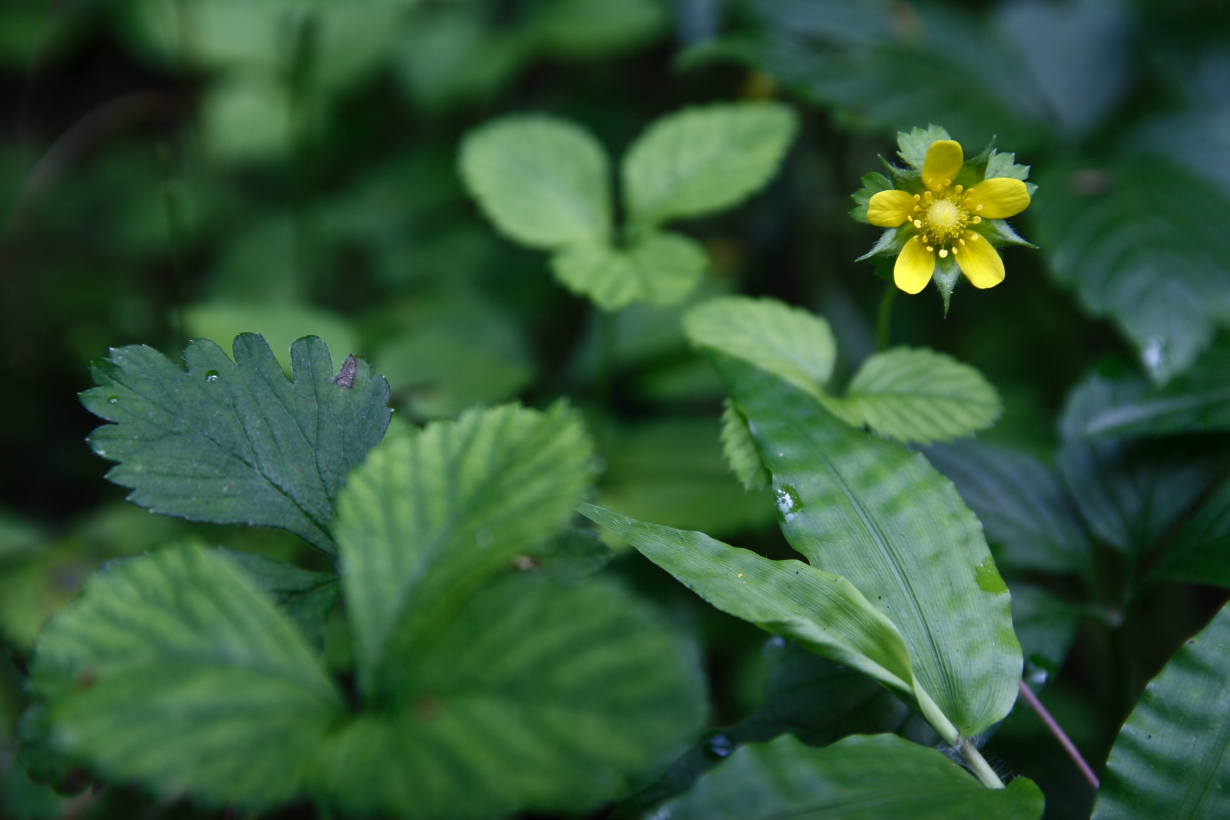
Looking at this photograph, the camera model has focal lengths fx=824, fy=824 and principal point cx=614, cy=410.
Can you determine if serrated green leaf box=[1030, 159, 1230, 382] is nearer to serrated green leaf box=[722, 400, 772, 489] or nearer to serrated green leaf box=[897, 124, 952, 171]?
serrated green leaf box=[897, 124, 952, 171]

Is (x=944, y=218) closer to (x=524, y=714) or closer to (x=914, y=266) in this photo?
(x=914, y=266)

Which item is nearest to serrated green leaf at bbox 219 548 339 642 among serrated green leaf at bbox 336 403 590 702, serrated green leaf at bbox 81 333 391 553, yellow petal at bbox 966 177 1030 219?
serrated green leaf at bbox 81 333 391 553

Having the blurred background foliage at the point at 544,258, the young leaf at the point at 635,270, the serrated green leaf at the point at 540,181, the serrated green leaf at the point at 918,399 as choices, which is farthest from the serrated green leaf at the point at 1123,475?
the serrated green leaf at the point at 540,181

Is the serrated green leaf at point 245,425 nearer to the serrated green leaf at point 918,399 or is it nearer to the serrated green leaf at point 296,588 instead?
the serrated green leaf at point 296,588

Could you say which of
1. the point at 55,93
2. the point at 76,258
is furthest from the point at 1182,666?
A: the point at 55,93

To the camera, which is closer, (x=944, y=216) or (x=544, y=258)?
(x=944, y=216)

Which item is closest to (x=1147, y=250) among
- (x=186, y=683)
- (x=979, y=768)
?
(x=979, y=768)
